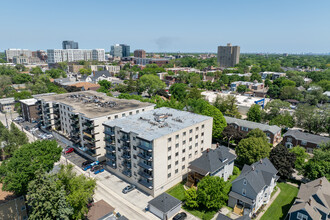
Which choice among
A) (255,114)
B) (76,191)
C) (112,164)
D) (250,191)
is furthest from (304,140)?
(76,191)

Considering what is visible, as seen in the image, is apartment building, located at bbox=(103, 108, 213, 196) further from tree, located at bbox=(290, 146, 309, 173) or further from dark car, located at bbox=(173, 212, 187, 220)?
tree, located at bbox=(290, 146, 309, 173)

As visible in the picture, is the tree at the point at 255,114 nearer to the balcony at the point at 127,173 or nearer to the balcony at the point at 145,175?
the balcony at the point at 145,175

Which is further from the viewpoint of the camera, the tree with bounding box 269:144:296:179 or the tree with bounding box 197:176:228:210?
the tree with bounding box 269:144:296:179

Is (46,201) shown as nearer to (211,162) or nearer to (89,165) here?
(89,165)

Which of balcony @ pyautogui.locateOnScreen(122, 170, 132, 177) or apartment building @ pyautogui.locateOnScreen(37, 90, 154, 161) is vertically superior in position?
apartment building @ pyautogui.locateOnScreen(37, 90, 154, 161)

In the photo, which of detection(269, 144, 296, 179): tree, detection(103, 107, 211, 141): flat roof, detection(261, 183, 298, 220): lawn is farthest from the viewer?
detection(269, 144, 296, 179): tree

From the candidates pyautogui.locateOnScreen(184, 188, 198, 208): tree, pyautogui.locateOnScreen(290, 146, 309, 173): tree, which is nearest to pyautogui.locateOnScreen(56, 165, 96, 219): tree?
pyautogui.locateOnScreen(184, 188, 198, 208): tree
